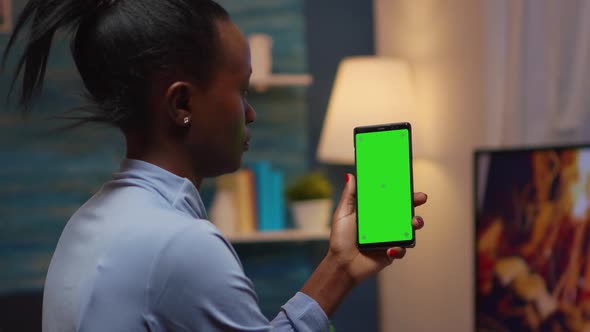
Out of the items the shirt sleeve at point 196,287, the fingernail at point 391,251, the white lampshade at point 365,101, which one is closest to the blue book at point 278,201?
the white lampshade at point 365,101

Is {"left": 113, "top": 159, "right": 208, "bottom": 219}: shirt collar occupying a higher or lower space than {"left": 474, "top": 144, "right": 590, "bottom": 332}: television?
higher

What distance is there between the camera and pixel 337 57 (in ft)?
11.0

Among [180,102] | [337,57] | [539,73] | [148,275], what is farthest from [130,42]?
[337,57]

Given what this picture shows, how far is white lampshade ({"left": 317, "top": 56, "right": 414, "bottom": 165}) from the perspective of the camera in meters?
2.78

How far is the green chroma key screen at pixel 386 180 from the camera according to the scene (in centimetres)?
112

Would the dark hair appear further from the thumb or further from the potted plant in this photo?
the potted plant

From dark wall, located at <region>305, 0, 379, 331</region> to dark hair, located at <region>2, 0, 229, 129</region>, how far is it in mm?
2398

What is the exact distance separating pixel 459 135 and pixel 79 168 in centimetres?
144

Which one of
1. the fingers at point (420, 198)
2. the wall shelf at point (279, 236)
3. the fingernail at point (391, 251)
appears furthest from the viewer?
the wall shelf at point (279, 236)

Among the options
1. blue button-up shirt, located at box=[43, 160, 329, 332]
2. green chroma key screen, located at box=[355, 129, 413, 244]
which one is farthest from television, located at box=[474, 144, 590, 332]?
blue button-up shirt, located at box=[43, 160, 329, 332]

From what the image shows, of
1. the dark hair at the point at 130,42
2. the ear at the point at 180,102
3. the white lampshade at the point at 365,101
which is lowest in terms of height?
the white lampshade at the point at 365,101

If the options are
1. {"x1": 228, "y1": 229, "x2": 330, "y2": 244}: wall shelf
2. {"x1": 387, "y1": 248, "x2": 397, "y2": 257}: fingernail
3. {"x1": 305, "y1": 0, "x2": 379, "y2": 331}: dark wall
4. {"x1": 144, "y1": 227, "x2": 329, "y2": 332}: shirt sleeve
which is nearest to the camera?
{"x1": 144, "y1": 227, "x2": 329, "y2": 332}: shirt sleeve

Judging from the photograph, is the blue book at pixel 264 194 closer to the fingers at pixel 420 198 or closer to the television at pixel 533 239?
the television at pixel 533 239

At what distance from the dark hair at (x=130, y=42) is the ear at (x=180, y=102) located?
0.06 feet
